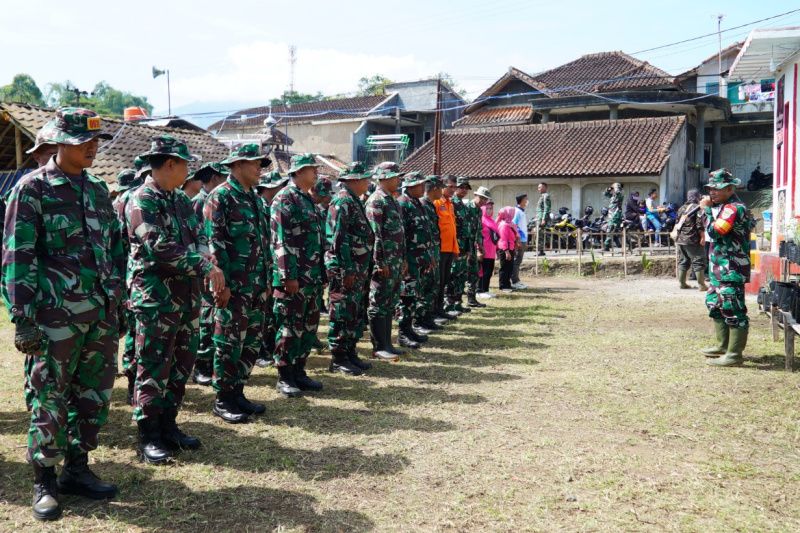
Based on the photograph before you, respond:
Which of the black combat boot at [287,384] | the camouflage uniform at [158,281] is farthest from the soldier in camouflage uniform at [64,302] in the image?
the black combat boot at [287,384]

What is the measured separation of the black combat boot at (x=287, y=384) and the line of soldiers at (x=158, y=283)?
0.01 m

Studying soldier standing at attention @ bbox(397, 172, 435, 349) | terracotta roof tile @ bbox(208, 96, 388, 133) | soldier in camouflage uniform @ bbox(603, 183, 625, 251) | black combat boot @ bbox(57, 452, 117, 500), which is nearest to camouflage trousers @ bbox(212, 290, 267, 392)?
black combat boot @ bbox(57, 452, 117, 500)

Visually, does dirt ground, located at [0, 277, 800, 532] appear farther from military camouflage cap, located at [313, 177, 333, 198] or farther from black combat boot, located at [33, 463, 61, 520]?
military camouflage cap, located at [313, 177, 333, 198]

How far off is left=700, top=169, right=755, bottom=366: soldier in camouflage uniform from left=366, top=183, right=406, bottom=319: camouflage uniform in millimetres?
3371

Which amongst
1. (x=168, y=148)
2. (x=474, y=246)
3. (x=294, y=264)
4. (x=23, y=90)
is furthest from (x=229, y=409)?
(x=23, y=90)

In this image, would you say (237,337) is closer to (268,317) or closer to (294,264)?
(294,264)

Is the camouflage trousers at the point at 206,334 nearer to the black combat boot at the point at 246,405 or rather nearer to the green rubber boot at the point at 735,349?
the black combat boot at the point at 246,405

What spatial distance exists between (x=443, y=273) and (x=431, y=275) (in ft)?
2.94

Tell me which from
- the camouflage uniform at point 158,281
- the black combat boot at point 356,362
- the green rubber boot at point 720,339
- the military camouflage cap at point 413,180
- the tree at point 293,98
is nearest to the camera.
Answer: the camouflage uniform at point 158,281

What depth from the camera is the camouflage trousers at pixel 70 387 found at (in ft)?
11.5

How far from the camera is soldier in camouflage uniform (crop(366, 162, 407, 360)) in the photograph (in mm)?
7238

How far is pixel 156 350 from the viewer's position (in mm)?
4223

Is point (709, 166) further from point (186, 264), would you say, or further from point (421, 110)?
point (186, 264)

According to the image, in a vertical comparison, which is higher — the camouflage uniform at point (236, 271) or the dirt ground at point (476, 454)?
the camouflage uniform at point (236, 271)
